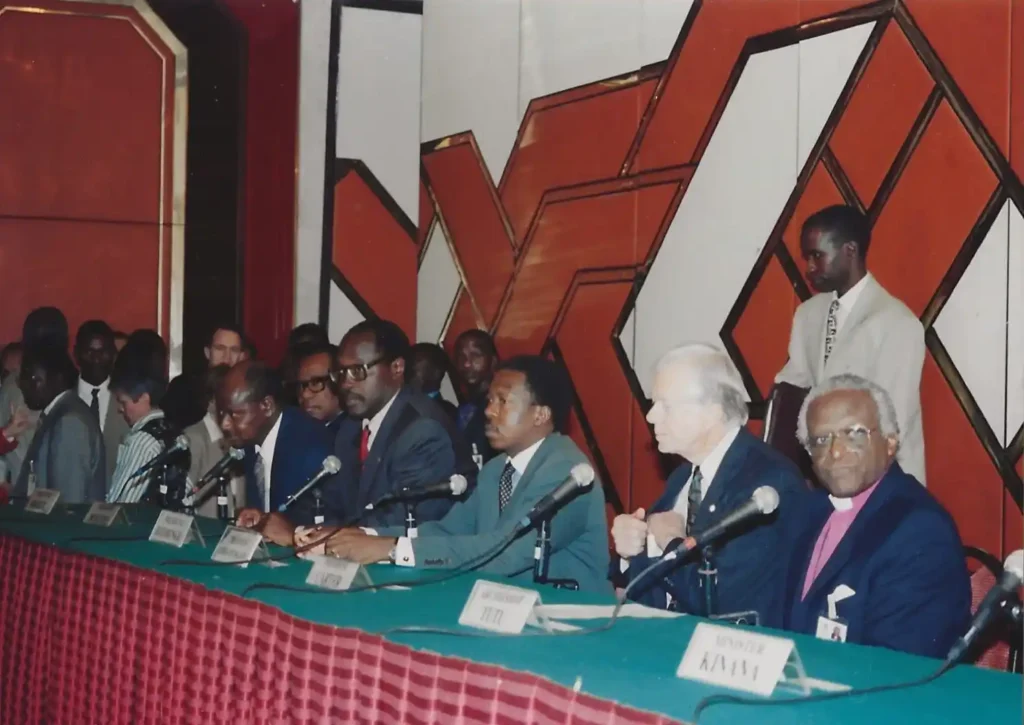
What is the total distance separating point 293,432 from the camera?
4.16 m

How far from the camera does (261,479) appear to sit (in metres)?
4.25

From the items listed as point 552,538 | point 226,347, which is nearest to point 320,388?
point 226,347

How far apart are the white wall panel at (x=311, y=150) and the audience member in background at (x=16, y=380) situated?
1.24 metres

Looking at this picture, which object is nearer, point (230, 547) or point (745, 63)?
point (230, 547)

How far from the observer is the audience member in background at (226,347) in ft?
19.3

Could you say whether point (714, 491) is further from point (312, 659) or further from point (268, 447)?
point (268, 447)

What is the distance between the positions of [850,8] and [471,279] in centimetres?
280

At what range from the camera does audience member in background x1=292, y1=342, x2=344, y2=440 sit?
4.76 m

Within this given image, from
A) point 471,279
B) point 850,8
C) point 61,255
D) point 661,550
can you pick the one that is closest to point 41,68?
point 61,255

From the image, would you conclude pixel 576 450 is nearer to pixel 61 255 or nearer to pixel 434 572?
pixel 434 572

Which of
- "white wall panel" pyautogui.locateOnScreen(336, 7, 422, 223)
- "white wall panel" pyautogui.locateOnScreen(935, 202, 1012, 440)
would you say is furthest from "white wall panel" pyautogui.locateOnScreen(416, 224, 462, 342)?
"white wall panel" pyautogui.locateOnScreen(935, 202, 1012, 440)

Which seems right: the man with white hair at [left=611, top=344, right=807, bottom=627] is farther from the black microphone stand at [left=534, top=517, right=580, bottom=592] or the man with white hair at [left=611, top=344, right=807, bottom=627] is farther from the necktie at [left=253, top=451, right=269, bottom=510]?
the necktie at [left=253, top=451, right=269, bottom=510]

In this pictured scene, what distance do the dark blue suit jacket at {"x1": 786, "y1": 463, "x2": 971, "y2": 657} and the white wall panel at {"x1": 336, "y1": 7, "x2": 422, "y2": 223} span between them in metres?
5.25

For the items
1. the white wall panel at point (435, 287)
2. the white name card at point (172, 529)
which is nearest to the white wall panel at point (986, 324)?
the white name card at point (172, 529)
